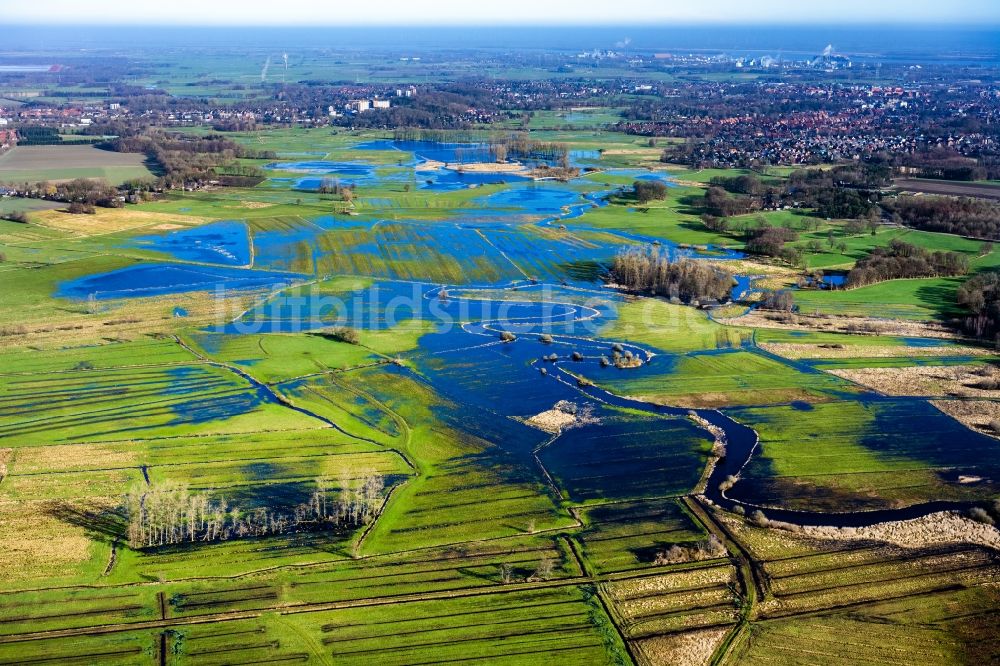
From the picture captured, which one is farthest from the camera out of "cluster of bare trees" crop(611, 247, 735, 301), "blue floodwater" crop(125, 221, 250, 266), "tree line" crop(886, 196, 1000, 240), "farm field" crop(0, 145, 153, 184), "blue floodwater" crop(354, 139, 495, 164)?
"blue floodwater" crop(354, 139, 495, 164)

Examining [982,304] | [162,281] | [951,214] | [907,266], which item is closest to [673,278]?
[907,266]

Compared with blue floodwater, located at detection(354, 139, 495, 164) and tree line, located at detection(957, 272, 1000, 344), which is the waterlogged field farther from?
blue floodwater, located at detection(354, 139, 495, 164)

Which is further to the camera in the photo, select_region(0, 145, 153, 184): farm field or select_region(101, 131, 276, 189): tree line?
select_region(0, 145, 153, 184): farm field

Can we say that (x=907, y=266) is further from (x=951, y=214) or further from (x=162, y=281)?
(x=162, y=281)

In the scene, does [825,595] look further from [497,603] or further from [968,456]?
[968,456]

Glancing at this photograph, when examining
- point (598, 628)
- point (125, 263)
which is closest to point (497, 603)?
point (598, 628)

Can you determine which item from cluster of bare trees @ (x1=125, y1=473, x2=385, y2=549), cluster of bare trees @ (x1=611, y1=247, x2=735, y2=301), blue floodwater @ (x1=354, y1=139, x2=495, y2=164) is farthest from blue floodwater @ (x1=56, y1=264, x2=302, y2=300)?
blue floodwater @ (x1=354, y1=139, x2=495, y2=164)
